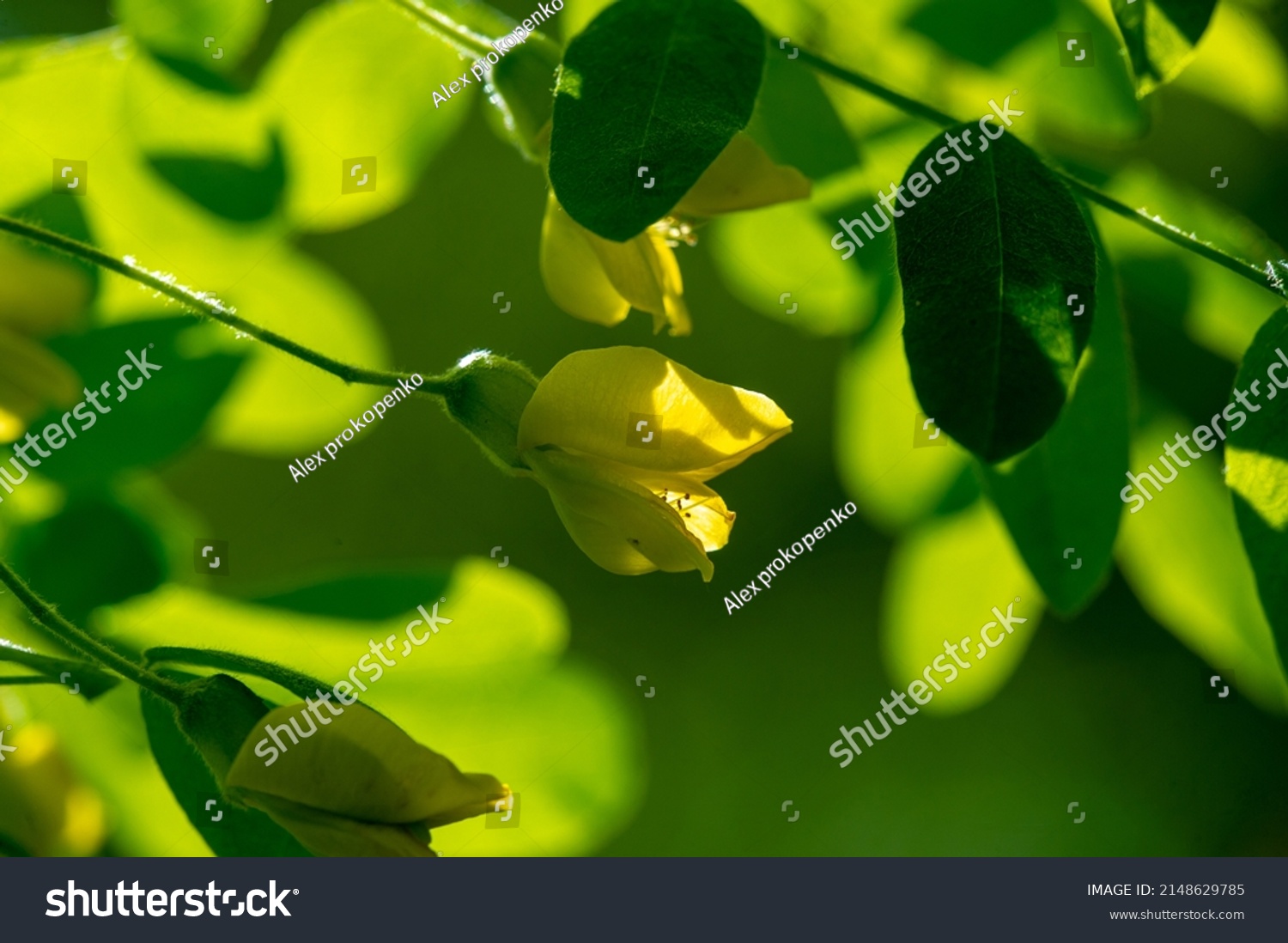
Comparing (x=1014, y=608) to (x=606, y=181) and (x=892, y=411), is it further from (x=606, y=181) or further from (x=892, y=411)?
(x=606, y=181)

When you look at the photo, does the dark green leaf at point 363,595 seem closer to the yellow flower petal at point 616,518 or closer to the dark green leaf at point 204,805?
the dark green leaf at point 204,805

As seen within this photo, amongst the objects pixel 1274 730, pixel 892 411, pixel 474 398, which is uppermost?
pixel 474 398

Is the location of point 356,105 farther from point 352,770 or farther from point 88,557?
point 352,770

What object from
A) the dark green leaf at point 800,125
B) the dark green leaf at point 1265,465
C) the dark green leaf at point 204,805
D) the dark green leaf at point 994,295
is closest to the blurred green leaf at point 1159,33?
the dark green leaf at point 994,295

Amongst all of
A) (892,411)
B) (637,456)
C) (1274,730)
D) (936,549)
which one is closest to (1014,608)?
(936,549)

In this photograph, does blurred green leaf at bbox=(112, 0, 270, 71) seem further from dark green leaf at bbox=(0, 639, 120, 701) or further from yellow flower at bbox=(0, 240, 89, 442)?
dark green leaf at bbox=(0, 639, 120, 701)
